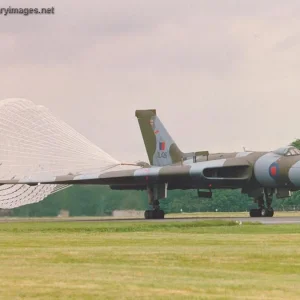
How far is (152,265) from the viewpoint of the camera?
20.0m

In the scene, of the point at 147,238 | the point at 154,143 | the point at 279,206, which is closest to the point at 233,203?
the point at 279,206

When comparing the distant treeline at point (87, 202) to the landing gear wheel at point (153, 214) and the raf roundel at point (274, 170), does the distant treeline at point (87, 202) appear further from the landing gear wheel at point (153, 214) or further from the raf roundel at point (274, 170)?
the raf roundel at point (274, 170)

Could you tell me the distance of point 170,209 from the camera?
89.8 m

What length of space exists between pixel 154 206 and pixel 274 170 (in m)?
7.17

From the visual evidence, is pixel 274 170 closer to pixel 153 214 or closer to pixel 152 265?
pixel 153 214

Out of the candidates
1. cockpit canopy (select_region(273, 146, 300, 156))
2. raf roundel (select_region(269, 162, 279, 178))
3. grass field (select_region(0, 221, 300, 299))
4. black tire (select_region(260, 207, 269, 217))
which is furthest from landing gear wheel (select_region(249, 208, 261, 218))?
grass field (select_region(0, 221, 300, 299))

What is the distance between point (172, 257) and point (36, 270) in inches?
148

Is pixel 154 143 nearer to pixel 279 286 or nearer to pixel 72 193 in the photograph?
pixel 72 193

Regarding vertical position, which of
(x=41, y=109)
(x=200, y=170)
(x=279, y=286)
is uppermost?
(x=41, y=109)

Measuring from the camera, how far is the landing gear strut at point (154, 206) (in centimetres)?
5291

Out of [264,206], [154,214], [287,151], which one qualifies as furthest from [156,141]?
[287,151]

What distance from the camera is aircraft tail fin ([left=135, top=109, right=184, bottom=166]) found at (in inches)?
2297

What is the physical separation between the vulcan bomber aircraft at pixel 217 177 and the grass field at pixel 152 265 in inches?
696

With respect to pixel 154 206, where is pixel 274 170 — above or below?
above
